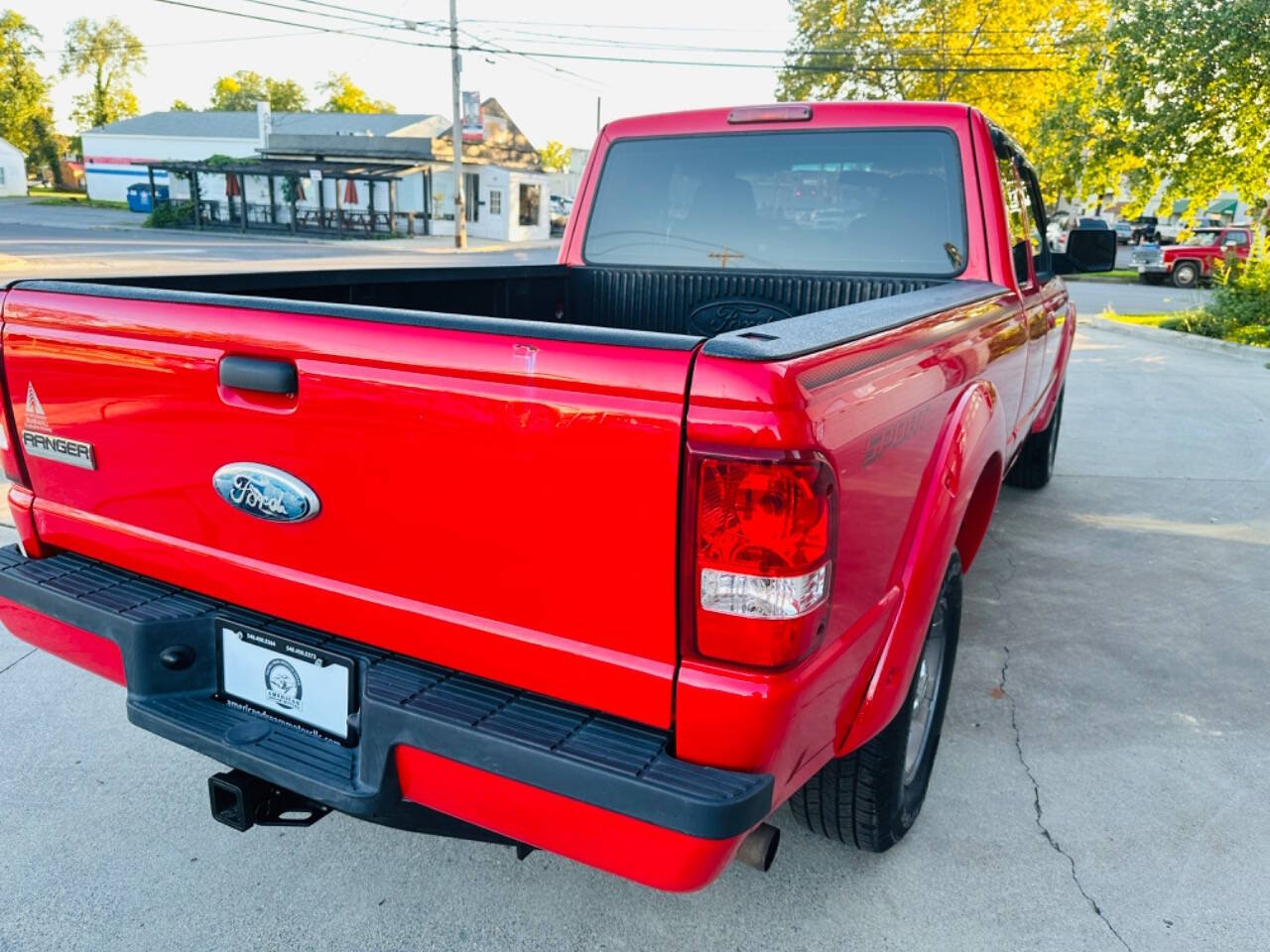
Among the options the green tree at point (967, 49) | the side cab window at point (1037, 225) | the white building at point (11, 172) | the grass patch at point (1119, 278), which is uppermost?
the green tree at point (967, 49)

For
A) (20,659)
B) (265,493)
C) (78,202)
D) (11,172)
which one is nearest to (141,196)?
(78,202)

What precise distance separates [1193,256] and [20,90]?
259ft

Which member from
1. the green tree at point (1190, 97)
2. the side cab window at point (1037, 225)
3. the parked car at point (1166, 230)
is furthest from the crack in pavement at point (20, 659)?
the parked car at point (1166, 230)

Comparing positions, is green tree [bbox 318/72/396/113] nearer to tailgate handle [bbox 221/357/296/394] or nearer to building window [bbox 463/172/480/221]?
building window [bbox 463/172/480/221]

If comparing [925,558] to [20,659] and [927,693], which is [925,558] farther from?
[20,659]

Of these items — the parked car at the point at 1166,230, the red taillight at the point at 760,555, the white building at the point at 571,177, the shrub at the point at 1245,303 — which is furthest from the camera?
the white building at the point at 571,177

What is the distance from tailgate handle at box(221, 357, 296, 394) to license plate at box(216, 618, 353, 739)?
53 cm

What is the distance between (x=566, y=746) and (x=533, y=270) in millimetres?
2693

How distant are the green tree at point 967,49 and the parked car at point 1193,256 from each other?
194 inches

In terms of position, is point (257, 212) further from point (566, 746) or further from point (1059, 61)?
point (566, 746)

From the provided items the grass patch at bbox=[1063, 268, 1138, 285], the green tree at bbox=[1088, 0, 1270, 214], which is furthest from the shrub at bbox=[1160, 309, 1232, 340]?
the grass patch at bbox=[1063, 268, 1138, 285]

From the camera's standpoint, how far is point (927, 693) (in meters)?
2.69

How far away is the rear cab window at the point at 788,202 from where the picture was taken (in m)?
3.40

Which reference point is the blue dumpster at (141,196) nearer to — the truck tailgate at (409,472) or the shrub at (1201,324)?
the shrub at (1201,324)
